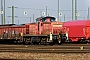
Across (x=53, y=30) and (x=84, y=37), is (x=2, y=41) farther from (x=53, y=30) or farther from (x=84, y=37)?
(x=84, y=37)

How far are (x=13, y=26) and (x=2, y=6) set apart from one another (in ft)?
53.6

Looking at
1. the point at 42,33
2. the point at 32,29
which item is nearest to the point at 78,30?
the point at 42,33

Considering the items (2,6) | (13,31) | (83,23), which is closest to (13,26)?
(13,31)

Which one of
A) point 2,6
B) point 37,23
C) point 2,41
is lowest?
point 2,41

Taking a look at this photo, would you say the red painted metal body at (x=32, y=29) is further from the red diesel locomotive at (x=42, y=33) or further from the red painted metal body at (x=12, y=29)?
the red painted metal body at (x=12, y=29)

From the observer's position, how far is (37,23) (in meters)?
34.4

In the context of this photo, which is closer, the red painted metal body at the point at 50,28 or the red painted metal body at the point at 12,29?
the red painted metal body at the point at 50,28

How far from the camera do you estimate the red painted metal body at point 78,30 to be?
35.8 meters

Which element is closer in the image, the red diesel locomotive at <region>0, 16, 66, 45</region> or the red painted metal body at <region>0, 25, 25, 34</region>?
the red diesel locomotive at <region>0, 16, 66, 45</region>

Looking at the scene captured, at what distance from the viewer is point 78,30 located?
36.2m

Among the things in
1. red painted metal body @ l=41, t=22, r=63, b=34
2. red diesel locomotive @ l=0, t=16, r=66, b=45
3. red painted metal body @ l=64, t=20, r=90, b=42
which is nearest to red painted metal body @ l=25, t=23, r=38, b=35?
red diesel locomotive @ l=0, t=16, r=66, b=45

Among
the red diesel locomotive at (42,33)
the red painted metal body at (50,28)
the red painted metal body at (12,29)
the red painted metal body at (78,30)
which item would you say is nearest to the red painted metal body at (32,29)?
the red diesel locomotive at (42,33)

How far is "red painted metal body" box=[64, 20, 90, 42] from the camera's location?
35844mm

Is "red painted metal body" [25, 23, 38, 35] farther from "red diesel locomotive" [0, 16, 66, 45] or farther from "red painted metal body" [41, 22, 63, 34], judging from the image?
"red painted metal body" [41, 22, 63, 34]
